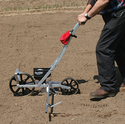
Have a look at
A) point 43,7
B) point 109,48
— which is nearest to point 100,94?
point 109,48

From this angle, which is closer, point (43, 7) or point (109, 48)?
point (109, 48)

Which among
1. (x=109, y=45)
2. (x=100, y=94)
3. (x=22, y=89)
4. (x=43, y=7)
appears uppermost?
(x=43, y=7)

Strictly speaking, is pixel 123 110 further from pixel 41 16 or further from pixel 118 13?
pixel 41 16

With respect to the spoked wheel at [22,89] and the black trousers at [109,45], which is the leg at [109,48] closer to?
the black trousers at [109,45]

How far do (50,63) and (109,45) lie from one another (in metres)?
1.70

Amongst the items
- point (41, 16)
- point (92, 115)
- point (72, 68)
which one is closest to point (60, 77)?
point (72, 68)

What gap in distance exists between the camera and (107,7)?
3.03 metres

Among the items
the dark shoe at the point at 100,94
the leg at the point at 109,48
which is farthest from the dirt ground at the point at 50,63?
the leg at the point at 109,48

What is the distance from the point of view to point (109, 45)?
3143 mm

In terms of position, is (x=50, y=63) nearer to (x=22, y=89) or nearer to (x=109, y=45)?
(x=22, y=89)

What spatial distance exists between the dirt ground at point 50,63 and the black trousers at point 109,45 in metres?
0.34

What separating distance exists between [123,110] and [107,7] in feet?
4.90

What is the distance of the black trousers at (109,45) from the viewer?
305 centimetres

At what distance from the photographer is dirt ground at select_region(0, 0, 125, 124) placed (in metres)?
2.99
